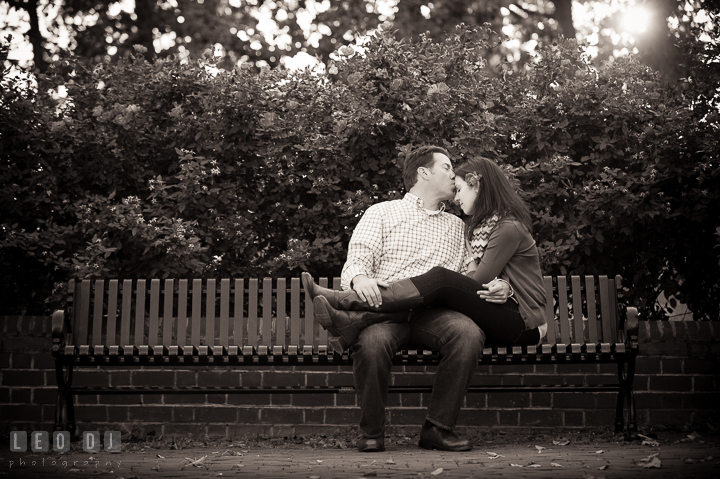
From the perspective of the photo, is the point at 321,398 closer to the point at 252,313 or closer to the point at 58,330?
the point at 252,313

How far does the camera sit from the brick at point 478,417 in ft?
Answer: 17.2

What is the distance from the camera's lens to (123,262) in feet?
18.3

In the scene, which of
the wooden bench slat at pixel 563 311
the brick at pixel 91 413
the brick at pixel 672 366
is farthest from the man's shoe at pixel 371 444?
the brick at pixel 672 366

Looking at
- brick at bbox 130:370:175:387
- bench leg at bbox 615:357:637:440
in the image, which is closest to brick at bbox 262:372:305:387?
brick at bbox 130:370:175:387

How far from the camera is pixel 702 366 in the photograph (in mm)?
5207

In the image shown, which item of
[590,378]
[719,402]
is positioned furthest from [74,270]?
[719,402]

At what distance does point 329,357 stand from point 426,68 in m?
2.46

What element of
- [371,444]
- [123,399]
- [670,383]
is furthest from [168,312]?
[670,383]

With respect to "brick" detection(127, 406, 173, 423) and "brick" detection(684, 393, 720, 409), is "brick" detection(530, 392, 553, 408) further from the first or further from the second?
"brick" detection(127, 406, 173, 423)

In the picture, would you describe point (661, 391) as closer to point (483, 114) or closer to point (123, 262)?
point (483, 114)

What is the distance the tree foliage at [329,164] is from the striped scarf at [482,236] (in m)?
0.96

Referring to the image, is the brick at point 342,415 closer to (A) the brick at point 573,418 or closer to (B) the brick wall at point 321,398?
(B) the brick wall at point 321,398

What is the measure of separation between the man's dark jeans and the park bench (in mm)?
356

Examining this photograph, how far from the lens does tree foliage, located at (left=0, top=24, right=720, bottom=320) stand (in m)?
5.50
